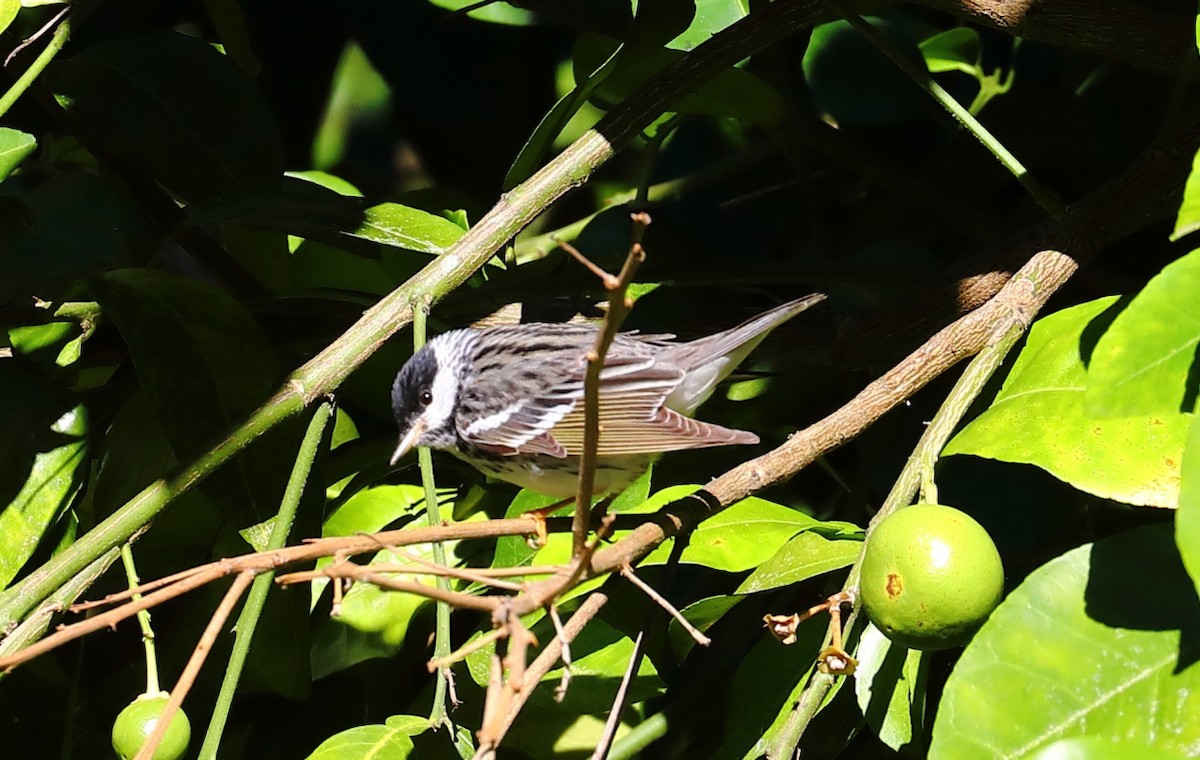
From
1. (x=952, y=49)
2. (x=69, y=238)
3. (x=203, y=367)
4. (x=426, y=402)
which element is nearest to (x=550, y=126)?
(x=426, y=402)

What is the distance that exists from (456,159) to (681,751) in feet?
4.14

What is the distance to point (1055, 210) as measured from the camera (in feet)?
4.84

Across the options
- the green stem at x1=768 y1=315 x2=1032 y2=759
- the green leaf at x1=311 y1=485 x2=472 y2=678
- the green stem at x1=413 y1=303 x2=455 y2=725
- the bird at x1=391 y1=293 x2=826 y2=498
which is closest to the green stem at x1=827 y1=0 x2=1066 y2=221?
the green stem at x1=768 y1=315 x2=1032 y2=759

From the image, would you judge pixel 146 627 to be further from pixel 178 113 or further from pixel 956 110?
pixel 956 110

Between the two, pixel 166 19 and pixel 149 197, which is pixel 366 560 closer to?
pixel 149 197

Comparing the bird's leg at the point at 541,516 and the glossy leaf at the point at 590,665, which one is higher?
the bird's leg at the point at 541,516

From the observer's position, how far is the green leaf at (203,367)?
1.42 m

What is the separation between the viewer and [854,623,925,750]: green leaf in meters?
1.24

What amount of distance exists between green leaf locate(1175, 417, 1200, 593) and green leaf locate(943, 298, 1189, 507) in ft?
0.67

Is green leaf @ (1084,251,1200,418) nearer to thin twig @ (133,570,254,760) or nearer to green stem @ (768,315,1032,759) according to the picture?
green stem @ (768,315,1032,759)

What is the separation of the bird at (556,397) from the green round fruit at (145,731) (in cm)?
48

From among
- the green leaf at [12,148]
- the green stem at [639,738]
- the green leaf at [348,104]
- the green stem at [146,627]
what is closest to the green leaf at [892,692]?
the green stem at [639,738]

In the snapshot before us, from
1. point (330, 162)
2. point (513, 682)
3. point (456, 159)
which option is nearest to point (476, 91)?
point (456, 159)

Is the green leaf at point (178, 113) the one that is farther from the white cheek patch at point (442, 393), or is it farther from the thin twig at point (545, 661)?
the thin twig at point (545, 661)
